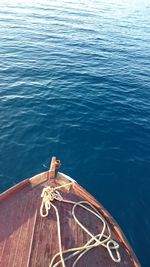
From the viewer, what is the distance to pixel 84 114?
1856 cm

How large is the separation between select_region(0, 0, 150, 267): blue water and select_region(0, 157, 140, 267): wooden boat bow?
3.46m

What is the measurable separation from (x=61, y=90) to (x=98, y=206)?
526 inches

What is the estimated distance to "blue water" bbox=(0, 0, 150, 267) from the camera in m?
13.4

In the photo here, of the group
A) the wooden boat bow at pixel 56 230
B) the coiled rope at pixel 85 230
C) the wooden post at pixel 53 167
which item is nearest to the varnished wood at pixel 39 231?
the wooden boat bow at pixel 56 230

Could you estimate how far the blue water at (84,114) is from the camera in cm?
1336

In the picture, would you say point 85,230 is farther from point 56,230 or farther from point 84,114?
point 84,114

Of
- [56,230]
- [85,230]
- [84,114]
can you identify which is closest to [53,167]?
[56,230]

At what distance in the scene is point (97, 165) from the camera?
14.6 m

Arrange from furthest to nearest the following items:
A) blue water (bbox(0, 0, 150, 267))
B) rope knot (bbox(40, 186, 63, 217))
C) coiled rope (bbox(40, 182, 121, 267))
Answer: blue water (bbox(0, 0, 150, 267))
rope knot (bbox(40, 186, 63, 217))
coiled rope (bbox(40, 182, 121, 267))

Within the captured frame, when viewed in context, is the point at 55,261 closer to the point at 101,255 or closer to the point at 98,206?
the point at 101,255

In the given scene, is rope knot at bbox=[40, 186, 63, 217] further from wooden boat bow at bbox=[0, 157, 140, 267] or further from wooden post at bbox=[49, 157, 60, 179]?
wooden post at bbox=[49, 157, 60, 179]

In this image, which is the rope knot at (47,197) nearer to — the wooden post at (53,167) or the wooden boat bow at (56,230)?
the wooden boat bow at (56,230)

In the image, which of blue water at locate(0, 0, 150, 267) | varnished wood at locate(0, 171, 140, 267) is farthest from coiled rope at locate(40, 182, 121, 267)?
blue water at locate(0, 0, 150, 267)

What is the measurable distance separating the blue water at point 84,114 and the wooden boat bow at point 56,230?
11.3 feet
